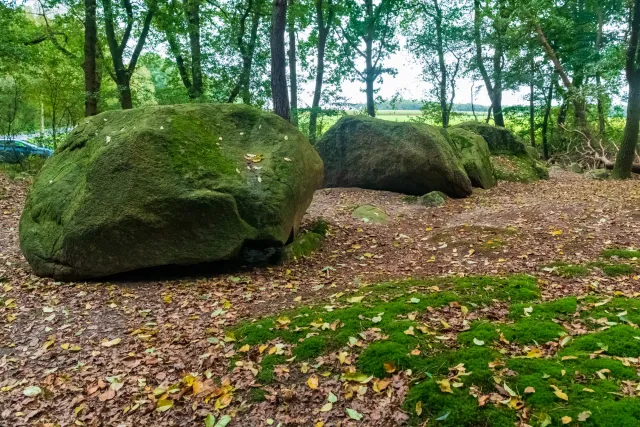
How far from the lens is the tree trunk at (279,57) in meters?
10.3

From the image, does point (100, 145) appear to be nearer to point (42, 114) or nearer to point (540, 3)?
point (540, 3)

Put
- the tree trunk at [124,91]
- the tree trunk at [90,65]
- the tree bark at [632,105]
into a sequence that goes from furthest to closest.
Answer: the tree trunk at [124,91], the tree trunk at [90,65], the tree bark at [632,105]

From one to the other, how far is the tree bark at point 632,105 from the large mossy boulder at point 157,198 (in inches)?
373

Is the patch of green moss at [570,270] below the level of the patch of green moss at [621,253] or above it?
below

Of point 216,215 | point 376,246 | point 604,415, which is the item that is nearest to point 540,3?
point 376,246

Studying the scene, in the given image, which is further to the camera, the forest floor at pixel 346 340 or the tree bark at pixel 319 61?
the tree bark at pixel 319 61

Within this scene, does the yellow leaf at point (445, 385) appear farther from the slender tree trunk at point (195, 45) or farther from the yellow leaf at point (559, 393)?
the slender tree trunk at point (195, 45)

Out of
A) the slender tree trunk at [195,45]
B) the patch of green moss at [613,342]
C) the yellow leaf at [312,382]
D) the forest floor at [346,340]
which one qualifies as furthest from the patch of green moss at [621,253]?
the slender tree trunk at [195,45]

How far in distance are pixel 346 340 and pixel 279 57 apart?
7.90 meters

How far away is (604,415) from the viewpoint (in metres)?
2.87

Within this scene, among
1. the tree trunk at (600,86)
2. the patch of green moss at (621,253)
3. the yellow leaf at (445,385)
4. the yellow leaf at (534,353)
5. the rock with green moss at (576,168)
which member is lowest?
the rock with green moss at (576,168)

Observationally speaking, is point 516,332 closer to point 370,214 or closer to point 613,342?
point 613,342

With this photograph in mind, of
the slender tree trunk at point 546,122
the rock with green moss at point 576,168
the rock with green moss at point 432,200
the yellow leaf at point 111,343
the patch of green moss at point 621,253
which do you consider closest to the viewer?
the yellow leaf at point 111,343

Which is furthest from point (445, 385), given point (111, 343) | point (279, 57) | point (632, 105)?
point (632, 105)
